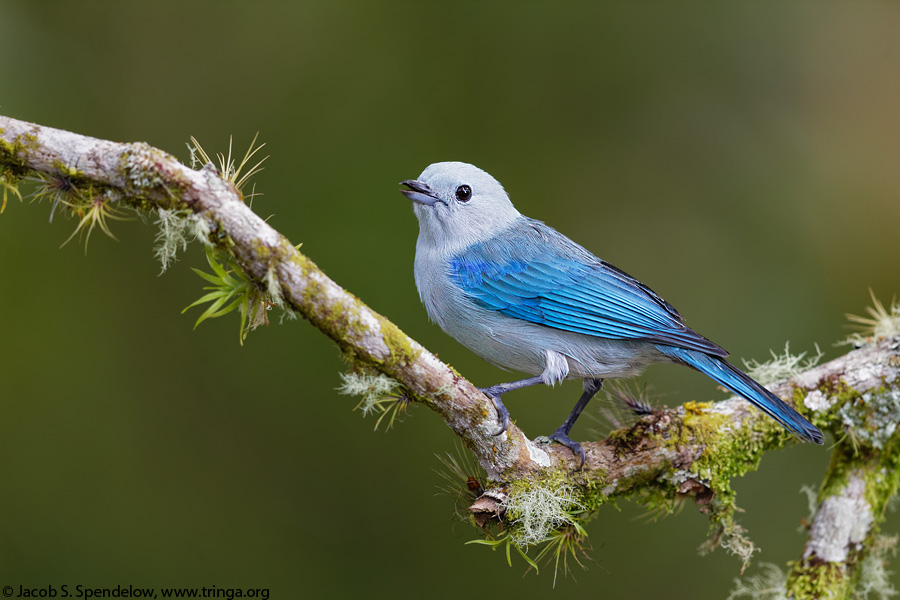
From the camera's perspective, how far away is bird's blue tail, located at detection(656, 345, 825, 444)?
3.49 meters

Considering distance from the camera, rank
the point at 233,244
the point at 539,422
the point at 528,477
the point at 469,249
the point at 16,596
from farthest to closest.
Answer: the point at 539,422, the point at 16,596, the point at 469,249, the point at 528,477, the point at 233,244

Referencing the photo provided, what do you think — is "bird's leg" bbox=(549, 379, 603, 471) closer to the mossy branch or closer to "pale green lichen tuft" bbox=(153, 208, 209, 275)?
the mossy branch

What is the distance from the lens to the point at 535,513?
3354mm

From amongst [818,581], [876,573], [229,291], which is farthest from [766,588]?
[229,291]

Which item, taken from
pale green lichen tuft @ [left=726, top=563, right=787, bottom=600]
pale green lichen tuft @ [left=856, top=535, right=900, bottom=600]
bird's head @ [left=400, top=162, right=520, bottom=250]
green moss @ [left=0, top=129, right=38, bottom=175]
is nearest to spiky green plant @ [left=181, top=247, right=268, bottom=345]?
green moss @ [left=0, top=129, right=38, bottom=175]

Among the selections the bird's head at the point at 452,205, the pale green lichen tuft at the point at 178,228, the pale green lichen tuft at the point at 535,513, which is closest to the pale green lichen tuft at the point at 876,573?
the pale green lichen tuft at the point at 535,513

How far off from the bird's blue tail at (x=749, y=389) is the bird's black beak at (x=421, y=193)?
140 cm

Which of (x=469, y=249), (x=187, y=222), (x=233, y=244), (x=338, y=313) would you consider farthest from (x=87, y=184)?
(x=469, y=249)

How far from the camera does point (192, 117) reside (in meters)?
6.34

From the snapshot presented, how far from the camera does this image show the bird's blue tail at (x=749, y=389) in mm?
3488

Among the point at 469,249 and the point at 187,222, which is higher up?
the point at 469,249

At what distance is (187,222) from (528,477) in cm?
175

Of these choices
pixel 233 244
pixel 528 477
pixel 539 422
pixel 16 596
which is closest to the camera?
pixel 233 244

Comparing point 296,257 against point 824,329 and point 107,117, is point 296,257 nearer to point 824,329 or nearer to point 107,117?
point 107,117
